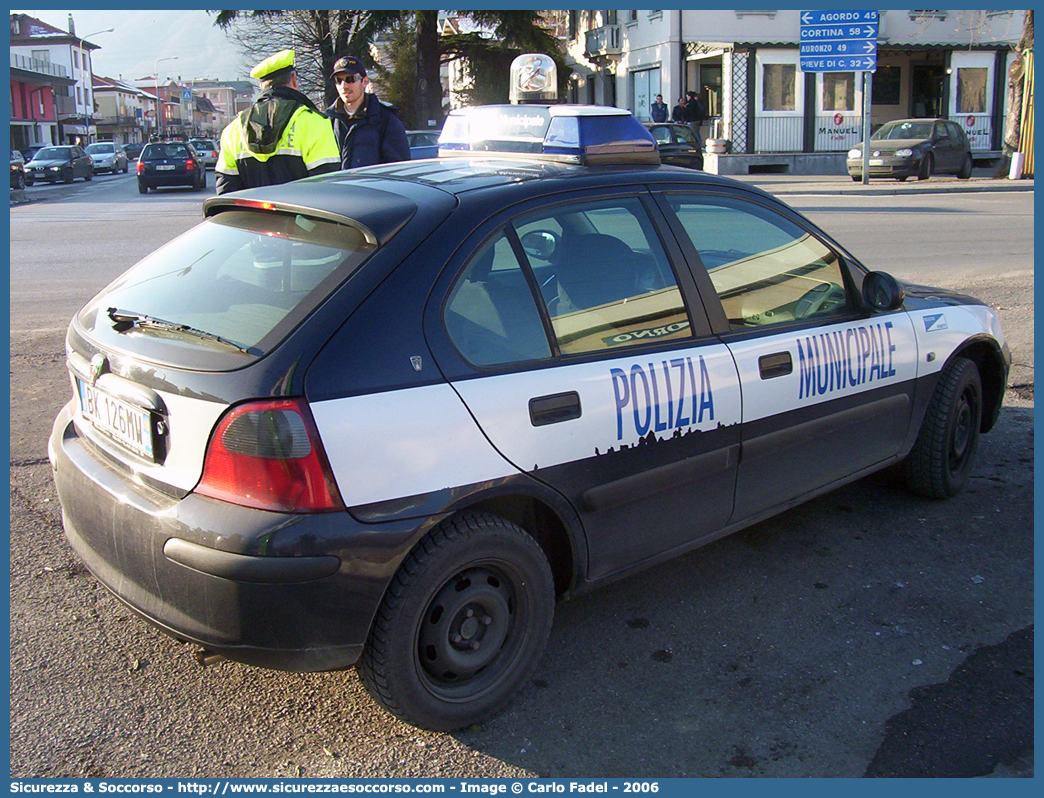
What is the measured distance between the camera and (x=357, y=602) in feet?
8.36

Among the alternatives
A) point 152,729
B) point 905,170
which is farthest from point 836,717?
point 905,170

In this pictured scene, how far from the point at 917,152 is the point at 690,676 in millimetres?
24639

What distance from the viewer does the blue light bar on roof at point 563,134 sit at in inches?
139

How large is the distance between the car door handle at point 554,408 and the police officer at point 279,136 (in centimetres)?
333

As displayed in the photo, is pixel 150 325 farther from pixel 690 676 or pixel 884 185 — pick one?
pixel 884 185

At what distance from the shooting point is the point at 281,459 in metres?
2.47

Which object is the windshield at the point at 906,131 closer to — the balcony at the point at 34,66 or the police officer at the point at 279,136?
the police officer at the point at 279,136

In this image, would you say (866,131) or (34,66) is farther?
(34,66)

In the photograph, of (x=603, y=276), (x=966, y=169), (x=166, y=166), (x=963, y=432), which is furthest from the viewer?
(x=166, y=166)

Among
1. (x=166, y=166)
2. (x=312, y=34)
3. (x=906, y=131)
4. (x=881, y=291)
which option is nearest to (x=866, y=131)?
(x=906, y=131)

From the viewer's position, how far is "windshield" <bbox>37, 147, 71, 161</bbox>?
→ 39.1 meters

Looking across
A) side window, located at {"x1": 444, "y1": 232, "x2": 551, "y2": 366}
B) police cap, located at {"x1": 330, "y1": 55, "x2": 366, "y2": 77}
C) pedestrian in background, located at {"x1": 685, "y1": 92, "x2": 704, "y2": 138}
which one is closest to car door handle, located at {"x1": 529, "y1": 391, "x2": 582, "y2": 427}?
side window, located at {"x1": 444, "y1": 232, "x2": 551, "y2": 366}

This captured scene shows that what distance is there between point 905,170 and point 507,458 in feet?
81.7

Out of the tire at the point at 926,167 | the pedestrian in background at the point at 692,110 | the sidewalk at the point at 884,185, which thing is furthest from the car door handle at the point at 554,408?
the pedestrian in background at the point at 692,110
